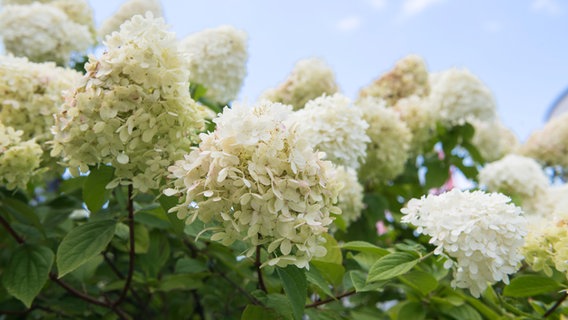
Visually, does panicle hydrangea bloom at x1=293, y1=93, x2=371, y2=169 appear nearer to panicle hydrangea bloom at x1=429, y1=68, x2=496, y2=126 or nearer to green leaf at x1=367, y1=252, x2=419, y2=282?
green leaf at x1=367, y1=252, x2=419, y2=282

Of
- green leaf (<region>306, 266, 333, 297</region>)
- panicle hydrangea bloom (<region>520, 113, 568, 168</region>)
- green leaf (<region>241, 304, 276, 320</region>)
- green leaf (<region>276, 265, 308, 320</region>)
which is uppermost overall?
green leaf (<region>276, 265, 308, 320</region>)

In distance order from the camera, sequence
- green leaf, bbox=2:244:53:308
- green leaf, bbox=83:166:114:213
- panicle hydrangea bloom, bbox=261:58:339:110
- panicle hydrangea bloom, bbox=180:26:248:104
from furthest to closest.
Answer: panicle hydrangea bloom, bbox=261:58:339:110 < panicle hydrangea bloom, bbox=180:26:248:104 < green leaf, bbox=2:244:53:308 < green leaf, bbox=83:166:114:213

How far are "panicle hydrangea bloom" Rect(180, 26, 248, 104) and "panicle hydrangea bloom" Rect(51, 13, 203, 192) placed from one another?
1017mm

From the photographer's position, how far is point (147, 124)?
3.80ft

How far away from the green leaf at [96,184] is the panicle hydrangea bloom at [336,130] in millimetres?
582

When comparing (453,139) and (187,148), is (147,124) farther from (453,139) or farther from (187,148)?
(453,139)

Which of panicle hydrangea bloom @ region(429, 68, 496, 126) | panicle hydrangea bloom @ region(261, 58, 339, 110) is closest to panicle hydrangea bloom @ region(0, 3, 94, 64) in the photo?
panicle hydrangea bloom @ region(261, 58, 339, 110)

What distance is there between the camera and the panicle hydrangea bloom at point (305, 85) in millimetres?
2400

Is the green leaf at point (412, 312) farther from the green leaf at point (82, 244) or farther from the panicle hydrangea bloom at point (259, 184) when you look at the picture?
the green leaf at point (82, 244)

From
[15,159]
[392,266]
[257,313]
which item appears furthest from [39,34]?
[392,266]

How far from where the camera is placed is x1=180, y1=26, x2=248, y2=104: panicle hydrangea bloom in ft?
7.28

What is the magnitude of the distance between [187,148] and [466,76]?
1.87m

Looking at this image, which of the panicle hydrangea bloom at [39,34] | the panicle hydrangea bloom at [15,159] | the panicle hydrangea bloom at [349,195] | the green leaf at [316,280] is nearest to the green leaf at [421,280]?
the green leaf at [316,280]

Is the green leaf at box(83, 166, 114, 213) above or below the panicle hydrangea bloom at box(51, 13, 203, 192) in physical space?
below
